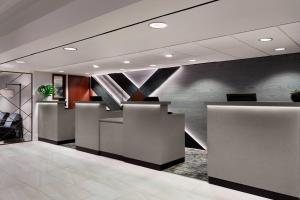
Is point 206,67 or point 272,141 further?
point 206,67

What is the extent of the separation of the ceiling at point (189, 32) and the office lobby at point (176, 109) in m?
0.02

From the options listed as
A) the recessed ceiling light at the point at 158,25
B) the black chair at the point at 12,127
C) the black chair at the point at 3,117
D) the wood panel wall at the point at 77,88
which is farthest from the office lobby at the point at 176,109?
the wood panel wall at the point at 77,88

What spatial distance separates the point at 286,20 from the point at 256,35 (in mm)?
733

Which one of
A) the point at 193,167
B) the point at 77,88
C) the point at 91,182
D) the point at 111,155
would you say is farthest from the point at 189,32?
the point at 77,88

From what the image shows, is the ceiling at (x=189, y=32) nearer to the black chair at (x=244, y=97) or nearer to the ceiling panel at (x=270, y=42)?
the ceiling panel at (x=270, y=42)

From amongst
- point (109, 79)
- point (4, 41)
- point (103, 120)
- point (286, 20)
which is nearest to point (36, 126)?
point (109, 79)

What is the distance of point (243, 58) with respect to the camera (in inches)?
225

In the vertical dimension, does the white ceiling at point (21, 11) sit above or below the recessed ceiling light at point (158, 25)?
above

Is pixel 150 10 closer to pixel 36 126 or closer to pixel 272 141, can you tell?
pixel 272 141

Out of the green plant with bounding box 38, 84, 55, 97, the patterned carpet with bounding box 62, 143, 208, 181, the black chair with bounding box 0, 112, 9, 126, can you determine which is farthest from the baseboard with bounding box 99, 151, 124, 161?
the black chair with bounding box 0, 112, 9, 126

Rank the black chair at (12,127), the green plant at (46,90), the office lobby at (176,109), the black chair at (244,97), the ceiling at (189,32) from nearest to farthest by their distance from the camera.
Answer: the ceiling at (189,32)
the office lobby at (176,109)
the black chair at (244,97)
the green plant at (46,90)
the black chair at (12,127)

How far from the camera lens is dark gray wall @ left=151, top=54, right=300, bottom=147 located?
5.18 meters

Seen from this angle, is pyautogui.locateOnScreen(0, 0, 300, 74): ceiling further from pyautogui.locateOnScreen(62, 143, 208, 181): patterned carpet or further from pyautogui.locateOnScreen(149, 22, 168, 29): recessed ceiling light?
pyautogui.locateOnScreen(62, 143, 208, 181): patterned carpet

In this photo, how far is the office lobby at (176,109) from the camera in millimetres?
2895
